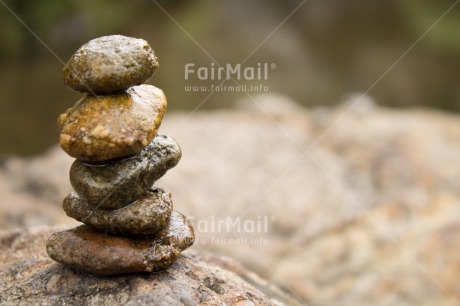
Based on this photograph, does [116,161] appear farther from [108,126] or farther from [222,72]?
[222,72]

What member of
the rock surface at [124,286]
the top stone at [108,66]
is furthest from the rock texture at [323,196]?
the top stone at [108,66]

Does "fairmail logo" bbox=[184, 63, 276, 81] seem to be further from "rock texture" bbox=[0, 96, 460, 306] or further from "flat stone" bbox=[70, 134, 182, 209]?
"flat stone" bbox=[70, 134, 182, 209]

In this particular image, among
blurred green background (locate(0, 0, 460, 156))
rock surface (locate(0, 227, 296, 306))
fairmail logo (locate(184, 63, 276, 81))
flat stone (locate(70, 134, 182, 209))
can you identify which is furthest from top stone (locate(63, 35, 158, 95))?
fairmail logo (locate(184, 63, 276, 81))

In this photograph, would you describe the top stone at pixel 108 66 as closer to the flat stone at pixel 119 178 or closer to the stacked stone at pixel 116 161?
the stacked stone at pixel 116 161

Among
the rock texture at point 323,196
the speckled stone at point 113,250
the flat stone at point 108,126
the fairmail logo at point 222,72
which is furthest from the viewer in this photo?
the fairmail logo at point 222,72

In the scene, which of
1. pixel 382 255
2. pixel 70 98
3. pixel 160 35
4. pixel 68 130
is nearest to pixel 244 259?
pixel 382 255

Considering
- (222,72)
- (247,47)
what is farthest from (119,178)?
(247,47)

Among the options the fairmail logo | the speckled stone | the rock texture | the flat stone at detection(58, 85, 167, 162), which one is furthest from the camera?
the fairmail logo
